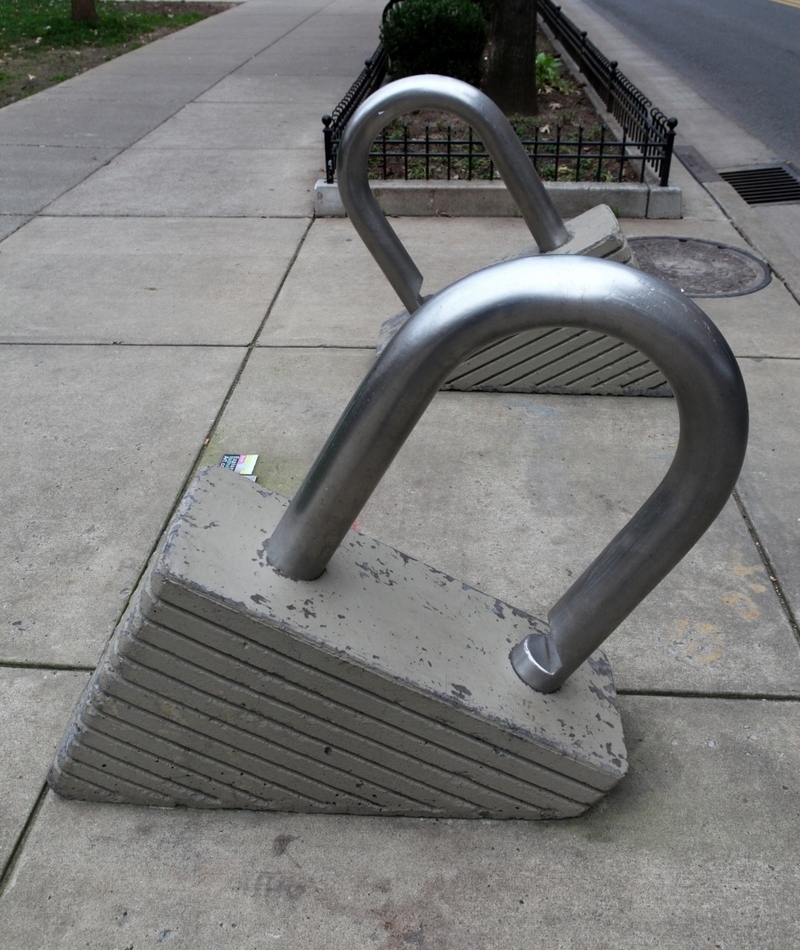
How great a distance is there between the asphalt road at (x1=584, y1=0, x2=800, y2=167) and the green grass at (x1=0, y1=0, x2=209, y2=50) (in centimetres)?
747

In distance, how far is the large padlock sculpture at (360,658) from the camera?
173 cm

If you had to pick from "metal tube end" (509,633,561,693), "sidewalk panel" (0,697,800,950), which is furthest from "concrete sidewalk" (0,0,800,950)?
"metal tube end" (509,633,561,693)

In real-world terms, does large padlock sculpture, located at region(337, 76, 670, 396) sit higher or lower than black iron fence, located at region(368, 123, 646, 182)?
higher

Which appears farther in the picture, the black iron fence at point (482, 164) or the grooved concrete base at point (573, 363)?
the black iron fence at point (482, 164)

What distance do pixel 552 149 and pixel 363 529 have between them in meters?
5.16

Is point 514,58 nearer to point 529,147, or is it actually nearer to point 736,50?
point 529,147

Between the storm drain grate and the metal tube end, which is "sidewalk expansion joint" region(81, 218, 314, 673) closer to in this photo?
the metal tube end

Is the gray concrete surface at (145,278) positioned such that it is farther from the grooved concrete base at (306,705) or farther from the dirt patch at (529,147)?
Answer: the grooved concrete base at (306,705)

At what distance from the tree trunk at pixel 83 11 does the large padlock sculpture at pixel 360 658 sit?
14.8 metres

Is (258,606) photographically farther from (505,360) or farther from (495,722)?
(505,360)

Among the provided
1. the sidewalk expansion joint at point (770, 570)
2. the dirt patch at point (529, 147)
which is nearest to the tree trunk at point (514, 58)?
the dirt patch at point (529, 147)

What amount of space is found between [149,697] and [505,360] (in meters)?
2.34

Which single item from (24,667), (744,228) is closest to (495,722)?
(24,667)

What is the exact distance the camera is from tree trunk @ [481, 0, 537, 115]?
7934 millimetres
